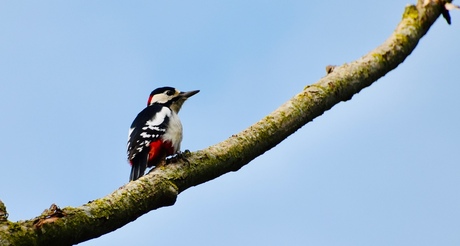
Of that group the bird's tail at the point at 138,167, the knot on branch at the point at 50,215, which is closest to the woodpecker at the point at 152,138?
the bird's tail at the point at 138,167

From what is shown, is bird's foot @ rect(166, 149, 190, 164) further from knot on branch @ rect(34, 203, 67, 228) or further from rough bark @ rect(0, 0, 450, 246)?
knot on branch @ rect(34, 203, 67, 228)

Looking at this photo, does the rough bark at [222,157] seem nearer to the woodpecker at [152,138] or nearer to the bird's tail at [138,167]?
the woodpecker at [152,138]

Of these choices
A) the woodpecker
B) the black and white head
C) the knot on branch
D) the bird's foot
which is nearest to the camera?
the knot on branch

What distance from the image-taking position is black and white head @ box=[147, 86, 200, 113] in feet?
27.0

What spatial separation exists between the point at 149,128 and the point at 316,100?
3.38m

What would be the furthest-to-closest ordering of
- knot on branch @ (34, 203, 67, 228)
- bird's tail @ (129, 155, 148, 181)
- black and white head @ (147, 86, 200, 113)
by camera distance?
black and white head @ (147, 86, 200, 113) < bird's tail @ (129, 155, 148, 181) < knot on branch @ (34, 203, 67, 228)

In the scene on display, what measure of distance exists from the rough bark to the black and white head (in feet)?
13.9

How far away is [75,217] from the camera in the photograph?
2.68 metres

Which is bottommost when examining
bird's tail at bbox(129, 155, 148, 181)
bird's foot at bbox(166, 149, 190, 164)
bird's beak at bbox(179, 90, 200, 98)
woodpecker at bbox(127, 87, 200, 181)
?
bird's foot at bbox(166, 149, 190, 164)

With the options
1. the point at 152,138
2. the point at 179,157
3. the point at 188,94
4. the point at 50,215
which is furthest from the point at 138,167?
the point at 50,215

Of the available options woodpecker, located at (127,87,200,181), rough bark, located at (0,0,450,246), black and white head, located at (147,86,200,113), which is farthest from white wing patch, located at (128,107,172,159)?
rough bark, located at (0,0,450,246)

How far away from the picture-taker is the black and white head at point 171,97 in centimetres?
822

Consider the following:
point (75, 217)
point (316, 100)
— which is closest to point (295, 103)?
point (316, 100)

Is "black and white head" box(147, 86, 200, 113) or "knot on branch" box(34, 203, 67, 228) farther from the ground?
"black and white head" box(147, 86, 200, 113)
